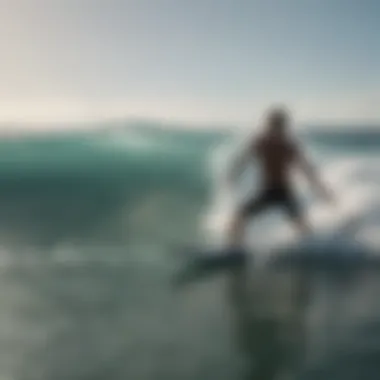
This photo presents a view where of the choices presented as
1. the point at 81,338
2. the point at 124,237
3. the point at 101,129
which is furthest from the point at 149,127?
the point at 81,338

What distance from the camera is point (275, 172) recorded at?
1536mm

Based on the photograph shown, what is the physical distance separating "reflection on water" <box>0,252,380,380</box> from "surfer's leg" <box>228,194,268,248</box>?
0.07 metres

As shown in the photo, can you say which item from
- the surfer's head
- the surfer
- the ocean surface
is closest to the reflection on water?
Answer: the ocean surface

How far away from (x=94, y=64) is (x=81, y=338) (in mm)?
624

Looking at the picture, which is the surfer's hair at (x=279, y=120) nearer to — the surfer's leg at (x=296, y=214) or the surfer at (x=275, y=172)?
the surfer at (x=275, y=172)

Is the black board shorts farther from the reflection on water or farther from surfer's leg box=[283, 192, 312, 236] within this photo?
the reflection on water

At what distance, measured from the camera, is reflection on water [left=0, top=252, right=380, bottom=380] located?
145 centimetres

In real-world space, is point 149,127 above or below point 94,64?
below

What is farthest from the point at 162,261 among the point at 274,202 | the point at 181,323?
the point at 274,202

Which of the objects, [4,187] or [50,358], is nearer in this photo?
[50,358]

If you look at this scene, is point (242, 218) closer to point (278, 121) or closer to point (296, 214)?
point (296, 214)

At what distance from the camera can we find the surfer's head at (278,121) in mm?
1530

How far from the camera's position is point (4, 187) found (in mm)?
1562

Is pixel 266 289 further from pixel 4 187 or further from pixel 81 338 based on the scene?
pixel 4 187
